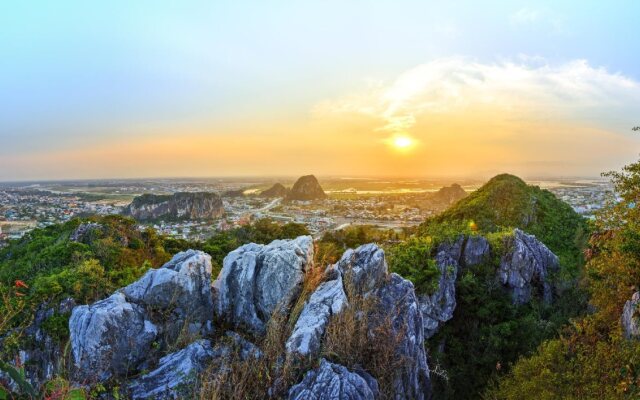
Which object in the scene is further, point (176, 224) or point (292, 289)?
point (176, 224)

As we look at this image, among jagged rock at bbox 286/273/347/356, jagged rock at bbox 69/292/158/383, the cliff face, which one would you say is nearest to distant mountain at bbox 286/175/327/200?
the cliff face

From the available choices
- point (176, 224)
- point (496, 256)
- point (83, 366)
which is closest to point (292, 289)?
point (83, 366)

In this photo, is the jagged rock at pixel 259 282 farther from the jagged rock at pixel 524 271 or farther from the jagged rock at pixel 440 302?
the jagged rock at pixel 524 271

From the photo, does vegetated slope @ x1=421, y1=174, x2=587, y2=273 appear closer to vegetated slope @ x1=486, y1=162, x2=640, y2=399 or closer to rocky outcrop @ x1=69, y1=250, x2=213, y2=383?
vegetated slope @ x1=486, y1=162, x2=640, y2=399

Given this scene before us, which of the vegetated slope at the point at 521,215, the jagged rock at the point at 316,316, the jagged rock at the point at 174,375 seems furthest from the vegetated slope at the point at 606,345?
the vegetated slope at the point at 521,215

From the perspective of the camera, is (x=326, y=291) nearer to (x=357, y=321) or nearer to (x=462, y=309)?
(x=357, y=321)

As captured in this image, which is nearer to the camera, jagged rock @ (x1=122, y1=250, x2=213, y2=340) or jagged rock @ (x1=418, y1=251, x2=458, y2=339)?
jagged rock @ (x1=122, y1=250, x2=213, y2=340)

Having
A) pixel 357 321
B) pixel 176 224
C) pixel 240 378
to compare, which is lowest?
pixel 176 224
